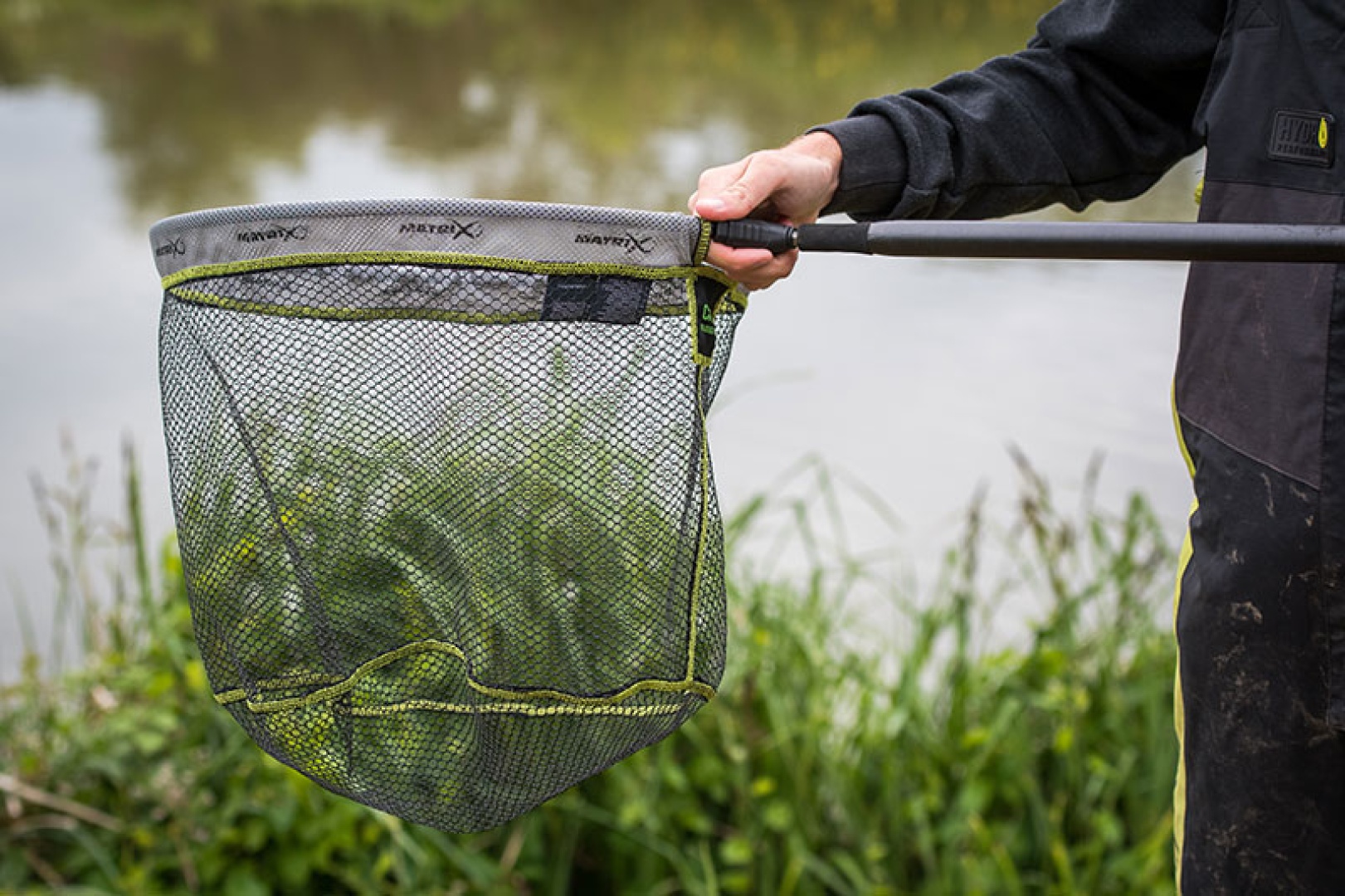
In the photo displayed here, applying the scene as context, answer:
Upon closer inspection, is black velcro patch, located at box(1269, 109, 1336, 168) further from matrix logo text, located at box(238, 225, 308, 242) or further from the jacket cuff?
matrix logo text, located at box(238, 225, 308, 242)

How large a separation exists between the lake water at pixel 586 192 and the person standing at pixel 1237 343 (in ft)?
5.77

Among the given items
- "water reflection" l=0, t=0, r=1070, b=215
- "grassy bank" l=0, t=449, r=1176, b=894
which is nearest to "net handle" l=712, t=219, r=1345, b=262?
"grassy bank" l=0, t=449, r=1176, b=894

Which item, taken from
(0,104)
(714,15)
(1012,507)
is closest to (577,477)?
(1012,507)

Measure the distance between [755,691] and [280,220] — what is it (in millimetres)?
1622

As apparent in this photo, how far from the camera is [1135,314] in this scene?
4.95 meters

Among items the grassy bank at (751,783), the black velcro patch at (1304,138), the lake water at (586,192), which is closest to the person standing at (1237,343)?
the black velcro patch at (1304,138)

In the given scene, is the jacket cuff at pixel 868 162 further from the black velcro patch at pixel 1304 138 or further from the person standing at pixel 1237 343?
the black velcro patch at pixel 1304 138

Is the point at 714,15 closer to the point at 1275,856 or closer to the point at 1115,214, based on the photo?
the point at 1115,214

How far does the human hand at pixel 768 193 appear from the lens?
4.45 ft

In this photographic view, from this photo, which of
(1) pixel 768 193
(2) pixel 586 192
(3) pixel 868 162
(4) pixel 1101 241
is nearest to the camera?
(4) pixel 1101 241

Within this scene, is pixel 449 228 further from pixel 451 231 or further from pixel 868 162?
pixel 868 162

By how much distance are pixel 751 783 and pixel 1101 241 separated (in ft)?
5.56

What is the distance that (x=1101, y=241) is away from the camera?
1.19m

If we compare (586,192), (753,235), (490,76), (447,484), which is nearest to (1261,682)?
(753,235)
